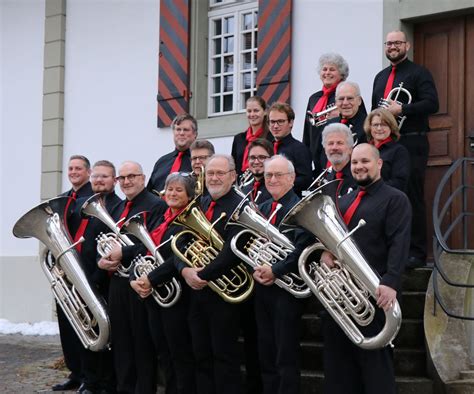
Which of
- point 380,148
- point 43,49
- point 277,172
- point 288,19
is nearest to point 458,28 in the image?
point 288,19

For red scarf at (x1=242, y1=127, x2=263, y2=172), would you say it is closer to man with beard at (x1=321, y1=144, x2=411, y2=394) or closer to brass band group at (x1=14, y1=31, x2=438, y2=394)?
brass band group at (x1=14, y1=31, x2=438, y2=394)

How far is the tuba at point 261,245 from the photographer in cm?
612

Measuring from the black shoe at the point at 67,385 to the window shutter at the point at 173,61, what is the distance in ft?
12.3

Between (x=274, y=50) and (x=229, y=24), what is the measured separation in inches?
48.5

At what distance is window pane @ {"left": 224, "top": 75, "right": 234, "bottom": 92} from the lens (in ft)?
35.4

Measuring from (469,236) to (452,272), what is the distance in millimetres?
1446

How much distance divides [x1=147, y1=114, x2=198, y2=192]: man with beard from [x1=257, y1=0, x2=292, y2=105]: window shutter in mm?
2040

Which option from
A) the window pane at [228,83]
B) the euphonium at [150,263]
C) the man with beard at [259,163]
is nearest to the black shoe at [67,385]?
the euphonium at [150,263]

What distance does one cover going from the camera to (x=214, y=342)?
6488mm

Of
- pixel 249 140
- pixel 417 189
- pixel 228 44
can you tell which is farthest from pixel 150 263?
pixel 228 44

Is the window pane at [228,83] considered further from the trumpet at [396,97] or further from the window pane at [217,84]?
the trumpet at [396,97]

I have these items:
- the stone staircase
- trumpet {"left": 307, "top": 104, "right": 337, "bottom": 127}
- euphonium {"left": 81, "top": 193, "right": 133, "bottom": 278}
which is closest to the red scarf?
trumpet {"left": 307, "top": 104, "right": 337, "bottom": 127}

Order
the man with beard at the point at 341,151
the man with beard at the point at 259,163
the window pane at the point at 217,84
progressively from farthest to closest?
the window pane at the point at 217,84
the man with beard at the point at 259,163
the man with beard at the point at 341,151

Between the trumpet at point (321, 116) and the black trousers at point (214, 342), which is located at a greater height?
the trumpet at point (321, 116)
